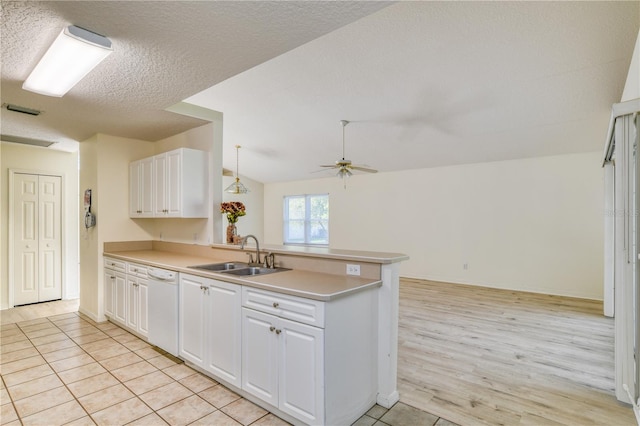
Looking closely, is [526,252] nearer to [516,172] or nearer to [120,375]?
[516,172]

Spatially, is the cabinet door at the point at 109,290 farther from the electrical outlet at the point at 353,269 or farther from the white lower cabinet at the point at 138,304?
the electrical outlet at the point at 353,269

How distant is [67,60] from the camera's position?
2.18 m

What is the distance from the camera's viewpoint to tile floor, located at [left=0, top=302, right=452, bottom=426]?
2166mm

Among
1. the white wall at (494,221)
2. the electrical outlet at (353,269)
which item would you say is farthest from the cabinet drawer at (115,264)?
the white wall at (494,221)

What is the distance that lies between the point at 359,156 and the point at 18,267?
Answer: 611cm

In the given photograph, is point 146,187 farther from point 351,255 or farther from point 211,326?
point 351,255

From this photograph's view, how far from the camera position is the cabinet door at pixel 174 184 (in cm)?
367

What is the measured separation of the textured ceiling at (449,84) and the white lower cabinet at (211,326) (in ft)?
8.78

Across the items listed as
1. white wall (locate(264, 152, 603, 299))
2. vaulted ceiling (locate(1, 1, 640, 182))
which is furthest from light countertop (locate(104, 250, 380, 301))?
white wall (locate(264, 152, 603, 299))

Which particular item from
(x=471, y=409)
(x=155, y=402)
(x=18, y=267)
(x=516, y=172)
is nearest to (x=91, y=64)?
(x=155, y=402)

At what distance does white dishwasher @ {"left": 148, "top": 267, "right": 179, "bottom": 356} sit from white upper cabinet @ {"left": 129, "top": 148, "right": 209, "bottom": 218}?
2.72 feet

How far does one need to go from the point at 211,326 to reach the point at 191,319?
12.7 inches

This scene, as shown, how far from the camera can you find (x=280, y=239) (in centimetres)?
975

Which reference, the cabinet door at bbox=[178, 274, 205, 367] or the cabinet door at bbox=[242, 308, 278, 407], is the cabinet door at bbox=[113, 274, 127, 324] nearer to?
the cabinet door at bbox=[178, 274, 205, 367]
